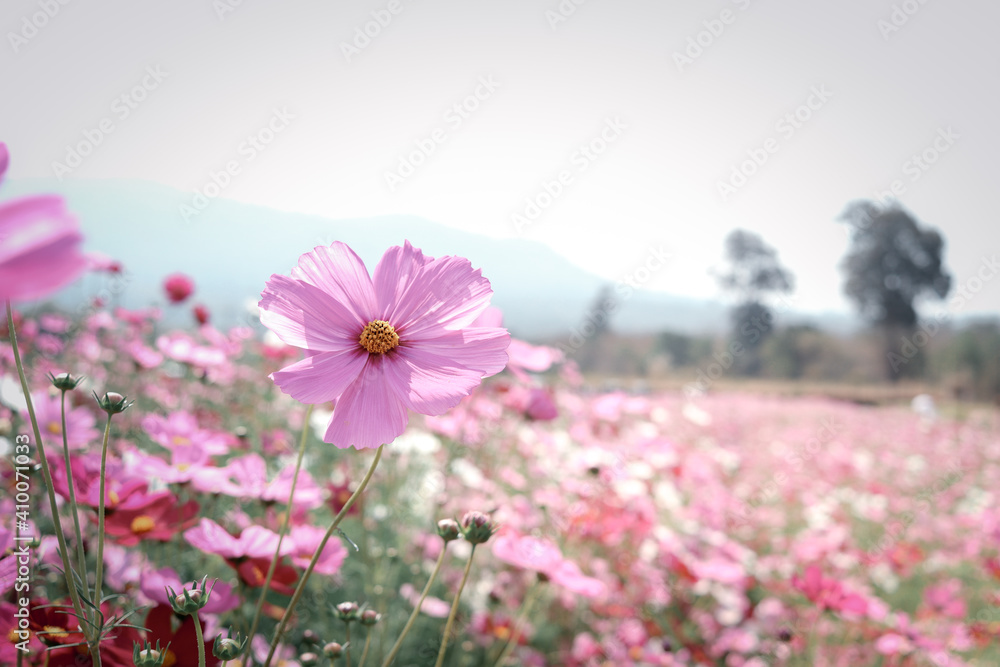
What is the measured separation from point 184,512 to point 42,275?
1.31 ft

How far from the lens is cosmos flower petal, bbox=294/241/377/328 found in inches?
12.7

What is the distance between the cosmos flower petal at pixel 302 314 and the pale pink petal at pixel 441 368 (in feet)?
0.12

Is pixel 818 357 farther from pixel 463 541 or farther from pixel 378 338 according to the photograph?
pixel 378 338

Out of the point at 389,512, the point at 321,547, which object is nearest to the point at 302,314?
the point at 321,547

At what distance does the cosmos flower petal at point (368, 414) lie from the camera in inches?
12.3

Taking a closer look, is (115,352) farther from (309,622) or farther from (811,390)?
(811,390)

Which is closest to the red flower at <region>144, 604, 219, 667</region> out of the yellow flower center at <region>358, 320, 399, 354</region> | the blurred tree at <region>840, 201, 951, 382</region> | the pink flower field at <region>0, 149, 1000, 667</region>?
the pink flower field at <region>0, 149, 1000, 667</region>

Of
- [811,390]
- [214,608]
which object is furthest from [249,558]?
[811,390]

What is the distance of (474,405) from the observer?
1031 mm

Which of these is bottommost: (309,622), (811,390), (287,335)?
(309,622)

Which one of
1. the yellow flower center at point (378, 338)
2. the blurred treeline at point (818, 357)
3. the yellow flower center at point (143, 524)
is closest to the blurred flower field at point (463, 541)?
the yellow flower center at point (143, 524)

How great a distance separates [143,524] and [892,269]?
12.8 meters

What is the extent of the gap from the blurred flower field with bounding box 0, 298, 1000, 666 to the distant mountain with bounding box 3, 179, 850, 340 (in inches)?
4.7

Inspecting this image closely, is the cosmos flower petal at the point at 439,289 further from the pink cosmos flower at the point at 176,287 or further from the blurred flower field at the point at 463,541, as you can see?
the pink cosmos flower at the point at 176,287
